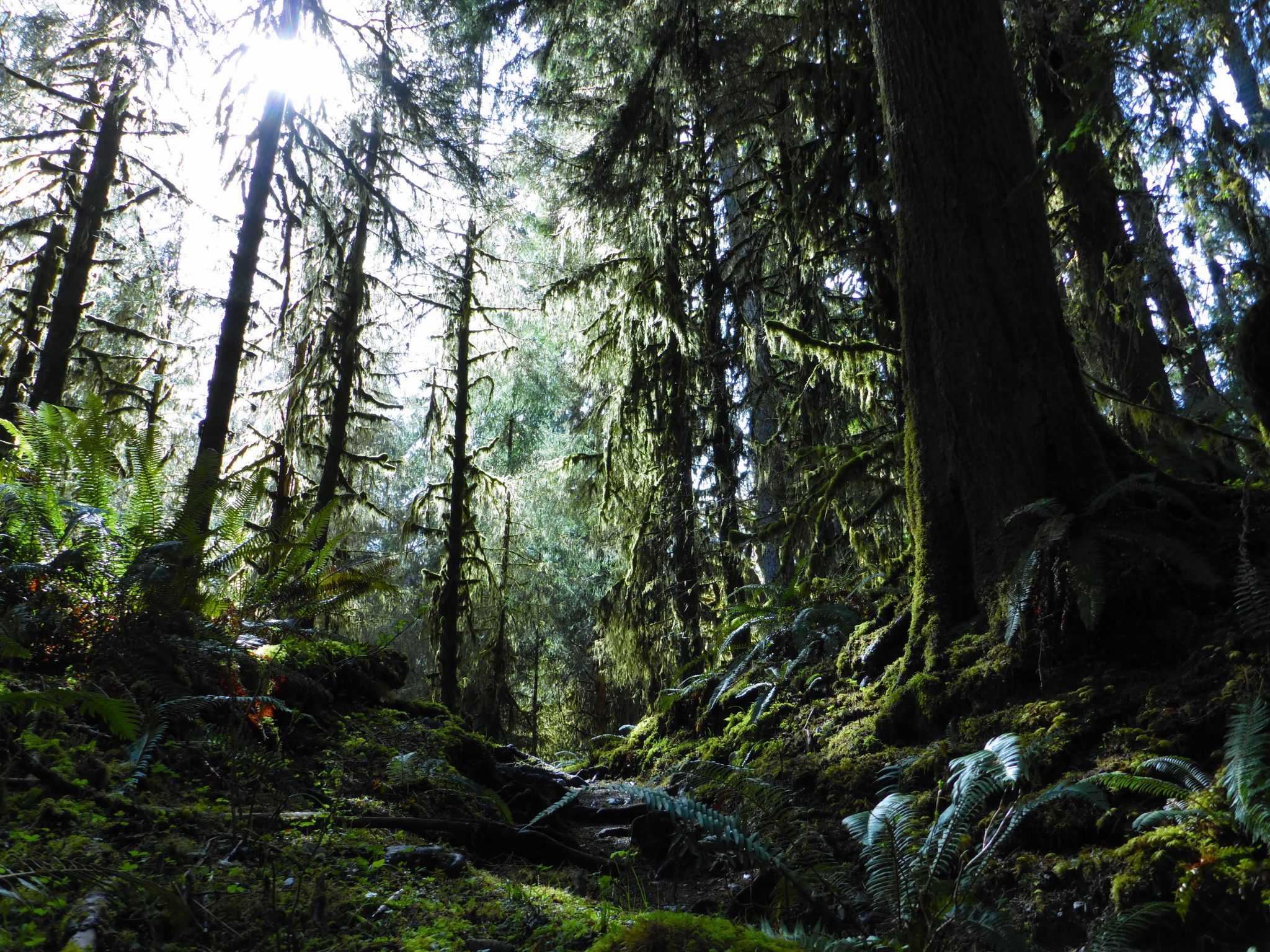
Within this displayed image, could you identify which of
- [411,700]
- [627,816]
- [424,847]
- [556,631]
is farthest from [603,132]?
[556,631]

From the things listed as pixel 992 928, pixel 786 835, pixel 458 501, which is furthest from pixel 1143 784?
pixel 458 501

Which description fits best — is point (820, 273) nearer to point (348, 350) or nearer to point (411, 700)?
point (411, 700)

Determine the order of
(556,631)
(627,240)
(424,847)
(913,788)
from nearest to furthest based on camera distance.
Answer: (424,847)
(913,788)
(627,240)
(556,631)

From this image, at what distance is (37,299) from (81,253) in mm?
2330

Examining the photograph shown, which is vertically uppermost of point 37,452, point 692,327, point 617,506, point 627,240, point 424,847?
point 627,240

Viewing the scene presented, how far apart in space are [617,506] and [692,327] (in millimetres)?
2481

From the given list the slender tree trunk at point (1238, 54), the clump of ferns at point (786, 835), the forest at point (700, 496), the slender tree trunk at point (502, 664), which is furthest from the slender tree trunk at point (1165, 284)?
the slender tree trunk at point (502, 664)

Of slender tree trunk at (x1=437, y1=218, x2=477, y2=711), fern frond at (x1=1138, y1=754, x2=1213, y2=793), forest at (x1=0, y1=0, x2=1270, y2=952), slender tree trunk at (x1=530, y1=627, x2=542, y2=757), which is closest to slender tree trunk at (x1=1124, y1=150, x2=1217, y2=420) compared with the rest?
forest at (x1=0, y1=0, x2=1270, y2=952)

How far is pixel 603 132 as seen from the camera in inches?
313

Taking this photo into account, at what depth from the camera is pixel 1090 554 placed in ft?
11.0

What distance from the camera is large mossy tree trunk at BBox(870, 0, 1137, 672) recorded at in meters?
3.98

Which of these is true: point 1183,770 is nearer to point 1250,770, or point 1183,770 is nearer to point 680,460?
point 1250,770

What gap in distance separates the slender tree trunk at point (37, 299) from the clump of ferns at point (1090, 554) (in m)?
12.1

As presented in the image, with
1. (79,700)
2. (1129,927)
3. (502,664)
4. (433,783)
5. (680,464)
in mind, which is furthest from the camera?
(502,664)
